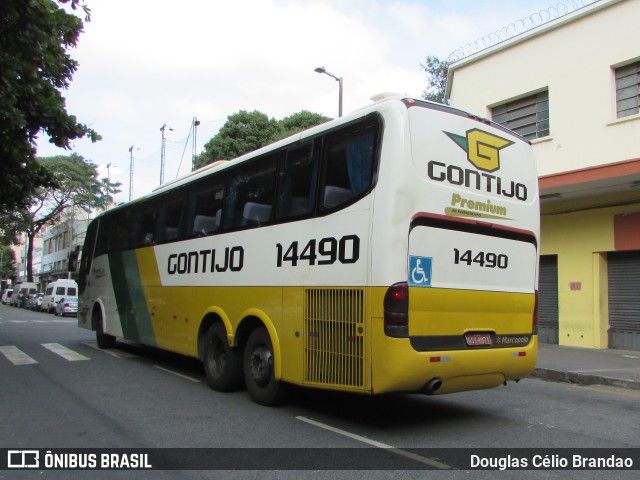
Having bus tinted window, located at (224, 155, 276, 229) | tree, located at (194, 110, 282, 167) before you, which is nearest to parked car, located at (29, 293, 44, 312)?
tree, located at (194, 110, 282, 167)

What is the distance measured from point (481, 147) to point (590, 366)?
630 cm

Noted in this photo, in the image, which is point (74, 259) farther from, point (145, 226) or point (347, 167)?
point (347, 167)

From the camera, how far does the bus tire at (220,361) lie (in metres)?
7.29

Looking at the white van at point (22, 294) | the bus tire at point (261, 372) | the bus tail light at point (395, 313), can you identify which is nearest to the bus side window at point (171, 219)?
the bus tire at point (261, 372)

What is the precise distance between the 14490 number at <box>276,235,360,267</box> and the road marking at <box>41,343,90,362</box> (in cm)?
669

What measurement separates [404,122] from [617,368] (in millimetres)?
7415

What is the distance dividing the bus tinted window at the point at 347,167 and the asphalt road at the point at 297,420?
8.09 feet

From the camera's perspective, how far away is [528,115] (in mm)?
14352

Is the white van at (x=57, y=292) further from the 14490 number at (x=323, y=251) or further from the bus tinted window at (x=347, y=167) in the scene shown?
the bus tinted window at (x=347, y=167)

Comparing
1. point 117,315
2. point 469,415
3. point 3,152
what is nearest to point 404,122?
point 469,415

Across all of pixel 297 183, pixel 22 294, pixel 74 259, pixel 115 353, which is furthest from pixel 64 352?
pixel 22 294

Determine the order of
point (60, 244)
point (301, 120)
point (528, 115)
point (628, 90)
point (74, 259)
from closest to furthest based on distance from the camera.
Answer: point (628, 90)
point (74, 259)
point (528, 115)
point (301, 120)
point (60, 244)

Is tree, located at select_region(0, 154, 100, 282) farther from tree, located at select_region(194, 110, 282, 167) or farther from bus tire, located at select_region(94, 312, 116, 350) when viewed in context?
bus tire, located at select_region(94, 312, 116, 350)

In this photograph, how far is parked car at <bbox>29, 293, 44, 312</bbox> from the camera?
36.4 m
